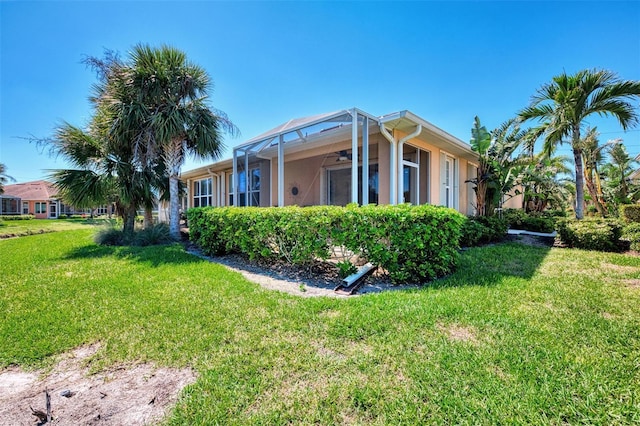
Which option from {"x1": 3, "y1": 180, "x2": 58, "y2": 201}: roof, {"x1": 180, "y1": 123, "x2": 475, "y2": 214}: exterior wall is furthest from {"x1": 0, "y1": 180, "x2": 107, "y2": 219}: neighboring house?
{"x1": 180, "y1": 123, "x2": 475, "y2": 214}: exterior wall

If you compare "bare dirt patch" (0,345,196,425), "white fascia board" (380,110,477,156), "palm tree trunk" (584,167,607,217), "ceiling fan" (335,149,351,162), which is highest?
"white fascia board" (380,110,477,156)

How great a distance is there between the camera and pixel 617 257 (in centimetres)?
641

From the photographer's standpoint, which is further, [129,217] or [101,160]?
[129,217]

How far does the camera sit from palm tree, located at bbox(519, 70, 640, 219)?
8.20m

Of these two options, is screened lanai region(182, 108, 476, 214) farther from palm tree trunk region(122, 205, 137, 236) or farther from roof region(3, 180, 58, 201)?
roof region(3, 180, 58, 201)

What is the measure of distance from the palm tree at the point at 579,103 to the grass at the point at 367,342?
19.8 ft

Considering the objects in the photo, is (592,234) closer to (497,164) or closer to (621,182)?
(497,164)

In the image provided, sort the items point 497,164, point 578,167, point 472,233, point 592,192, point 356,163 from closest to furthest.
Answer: point 356,163 < point 472,233 < point 578,167 < point 497,164 < point 592,192

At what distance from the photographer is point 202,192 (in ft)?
62.0

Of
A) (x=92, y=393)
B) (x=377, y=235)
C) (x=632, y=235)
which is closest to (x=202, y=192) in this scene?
(x=377, y=235)

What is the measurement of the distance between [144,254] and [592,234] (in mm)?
12271

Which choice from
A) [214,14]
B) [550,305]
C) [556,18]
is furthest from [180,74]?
[556,18]

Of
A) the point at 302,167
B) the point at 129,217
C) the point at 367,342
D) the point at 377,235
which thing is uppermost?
the point at 302,167

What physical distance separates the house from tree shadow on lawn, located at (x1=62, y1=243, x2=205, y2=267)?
126 inches
